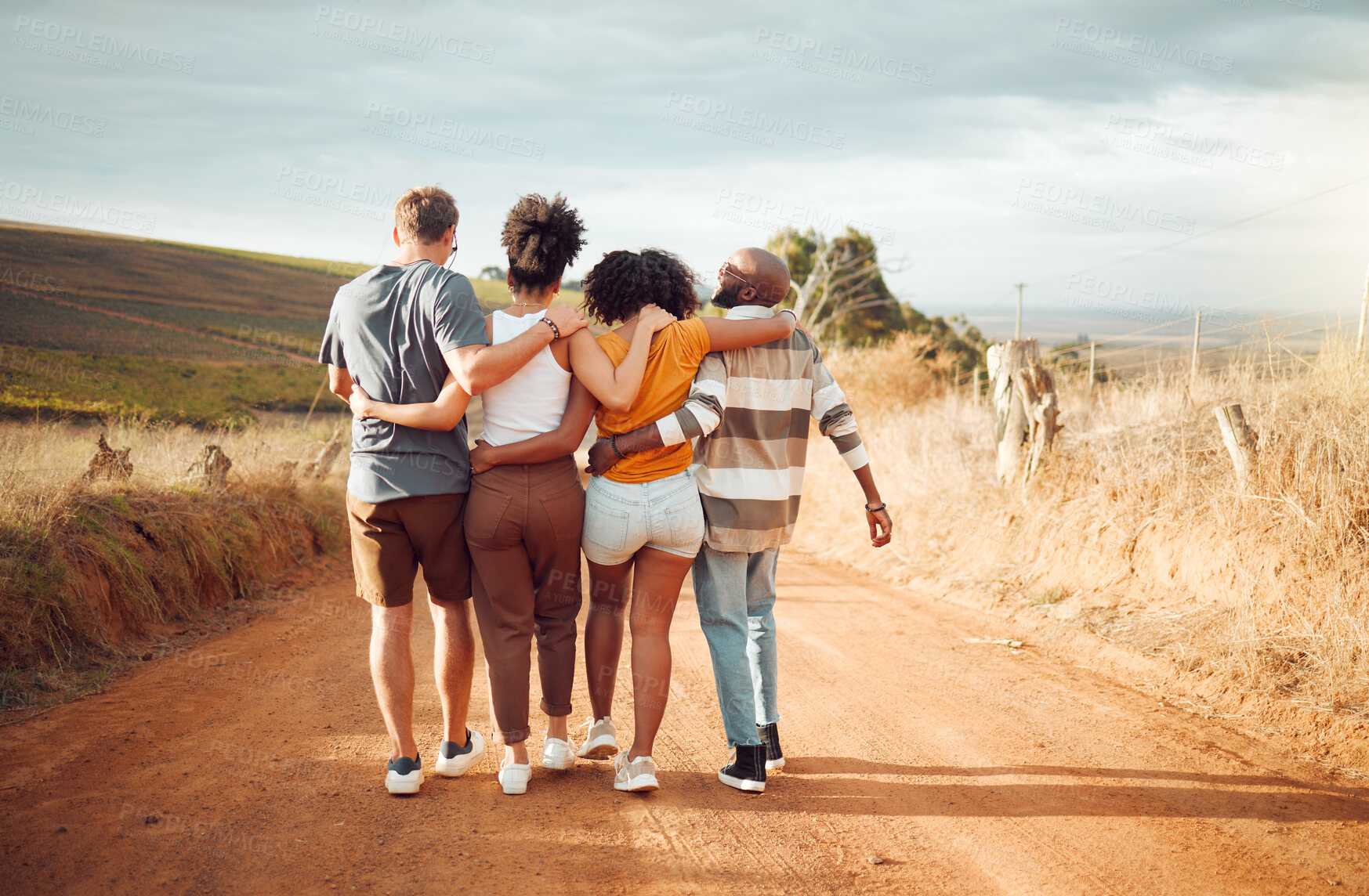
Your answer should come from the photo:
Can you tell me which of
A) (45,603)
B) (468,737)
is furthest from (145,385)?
(468,737)

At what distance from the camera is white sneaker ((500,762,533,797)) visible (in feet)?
10.7

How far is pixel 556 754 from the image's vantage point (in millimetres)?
3516

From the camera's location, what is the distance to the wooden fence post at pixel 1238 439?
5.68m

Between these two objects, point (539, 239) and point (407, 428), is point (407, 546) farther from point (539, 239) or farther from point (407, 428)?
point (539, 239)

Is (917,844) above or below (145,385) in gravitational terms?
below

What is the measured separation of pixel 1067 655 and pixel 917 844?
10.1ft

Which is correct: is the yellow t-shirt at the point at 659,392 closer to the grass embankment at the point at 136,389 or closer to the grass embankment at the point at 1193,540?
the grass embankment at the point at 1193,540

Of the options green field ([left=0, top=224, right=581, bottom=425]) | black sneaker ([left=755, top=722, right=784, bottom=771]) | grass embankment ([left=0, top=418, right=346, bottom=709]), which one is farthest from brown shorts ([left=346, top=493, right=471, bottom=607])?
green field ([left=0, top=224, right=581, bottom=425])

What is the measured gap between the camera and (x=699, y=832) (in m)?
3.04

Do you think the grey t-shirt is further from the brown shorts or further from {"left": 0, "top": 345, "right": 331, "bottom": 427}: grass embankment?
{"left": 0, "top": 345, "right": 331, "bottom": 427}: grass embankment

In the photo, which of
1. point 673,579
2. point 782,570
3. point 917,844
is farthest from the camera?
point 782,570

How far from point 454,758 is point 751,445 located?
1839 mm

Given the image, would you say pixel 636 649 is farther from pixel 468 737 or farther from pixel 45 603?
pixel 45 603

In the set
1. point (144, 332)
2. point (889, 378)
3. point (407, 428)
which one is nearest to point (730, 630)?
point (407, 428)
